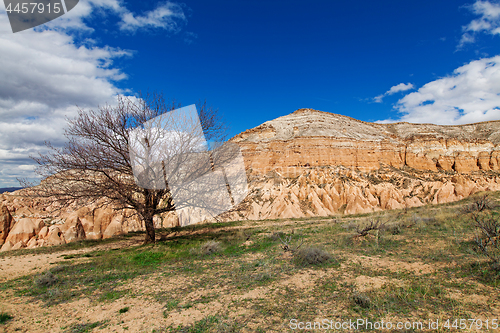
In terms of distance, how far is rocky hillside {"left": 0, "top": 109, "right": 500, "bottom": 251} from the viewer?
1544 centimetres

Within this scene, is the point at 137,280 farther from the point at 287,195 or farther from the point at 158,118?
the point at 287,195

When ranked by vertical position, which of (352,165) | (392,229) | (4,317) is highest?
(352,165)

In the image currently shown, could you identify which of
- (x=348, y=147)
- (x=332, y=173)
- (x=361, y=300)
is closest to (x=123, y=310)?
(x=361, y=300)

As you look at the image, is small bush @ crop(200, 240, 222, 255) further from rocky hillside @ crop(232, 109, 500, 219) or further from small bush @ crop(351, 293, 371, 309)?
rocky hillside @ crop(232, 109, 500, 219)

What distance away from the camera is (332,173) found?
103 ft

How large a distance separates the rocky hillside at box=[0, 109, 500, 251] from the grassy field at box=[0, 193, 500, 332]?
5.68 meters

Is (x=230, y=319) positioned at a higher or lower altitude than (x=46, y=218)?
lower

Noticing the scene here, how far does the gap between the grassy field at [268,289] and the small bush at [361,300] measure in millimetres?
17

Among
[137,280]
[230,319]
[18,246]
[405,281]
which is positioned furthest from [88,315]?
[18,246]

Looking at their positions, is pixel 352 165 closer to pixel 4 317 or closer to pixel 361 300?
pixel 361 300

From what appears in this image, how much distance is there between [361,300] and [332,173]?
28.4m

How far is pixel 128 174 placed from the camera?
10.0 m

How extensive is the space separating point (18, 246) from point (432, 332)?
1739cm

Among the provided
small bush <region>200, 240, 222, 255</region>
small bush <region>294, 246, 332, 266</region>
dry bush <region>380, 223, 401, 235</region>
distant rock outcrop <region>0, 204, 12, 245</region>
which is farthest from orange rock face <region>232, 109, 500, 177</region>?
small bush <region>294, 246, 332, 266</region>
